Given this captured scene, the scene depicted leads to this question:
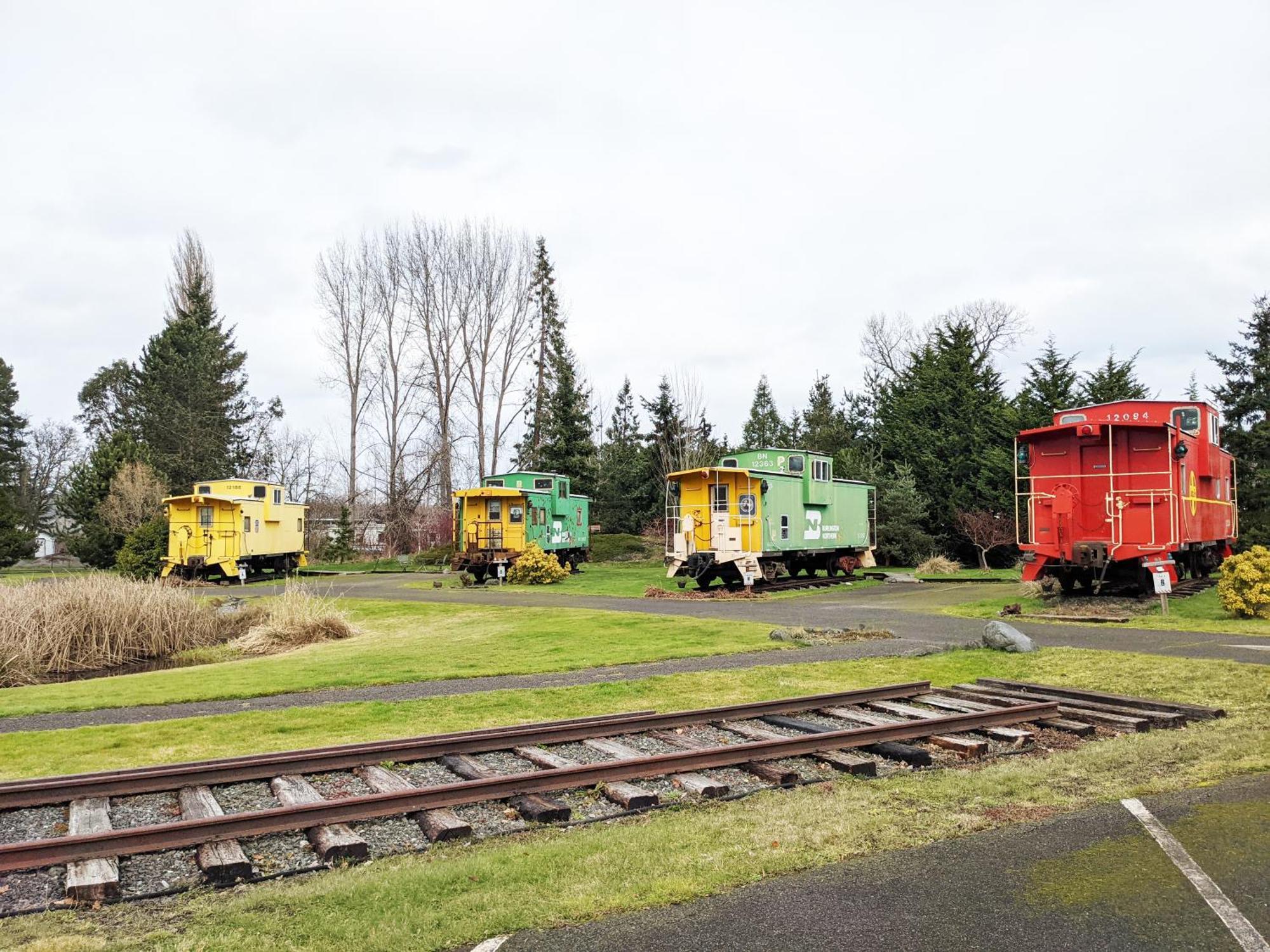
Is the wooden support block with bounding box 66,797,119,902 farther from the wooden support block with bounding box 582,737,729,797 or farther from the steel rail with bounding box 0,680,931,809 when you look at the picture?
the wooden support block with bounding box 582,737,729,797

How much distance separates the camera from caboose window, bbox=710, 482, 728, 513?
25531mm

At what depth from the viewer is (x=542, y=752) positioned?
23.7 feet

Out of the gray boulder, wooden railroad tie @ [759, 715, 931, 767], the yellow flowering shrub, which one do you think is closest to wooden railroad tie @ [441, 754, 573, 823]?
wooden railroad tie @ [759, 715, 931, 767]

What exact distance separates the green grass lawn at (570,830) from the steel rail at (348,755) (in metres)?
1.17

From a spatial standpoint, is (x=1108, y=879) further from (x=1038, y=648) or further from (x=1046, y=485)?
(x=1046, y=485)

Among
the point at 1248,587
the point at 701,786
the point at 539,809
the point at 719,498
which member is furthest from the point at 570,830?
the point at 719,498

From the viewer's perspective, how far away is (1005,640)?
505 inches

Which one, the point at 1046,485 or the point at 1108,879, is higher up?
the point at 1046,485

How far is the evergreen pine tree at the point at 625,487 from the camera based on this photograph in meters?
44.7

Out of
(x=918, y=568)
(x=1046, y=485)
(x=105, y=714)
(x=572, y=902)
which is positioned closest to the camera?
(x=572, y=902)

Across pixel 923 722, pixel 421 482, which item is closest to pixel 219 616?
pixel 923 722

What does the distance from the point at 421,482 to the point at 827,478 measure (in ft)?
94.0

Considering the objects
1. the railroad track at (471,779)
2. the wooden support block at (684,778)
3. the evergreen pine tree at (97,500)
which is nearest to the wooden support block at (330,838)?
the railroad track at (471,779)

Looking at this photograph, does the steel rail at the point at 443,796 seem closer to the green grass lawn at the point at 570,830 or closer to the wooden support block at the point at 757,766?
the wooden support block at the point at 757,766
